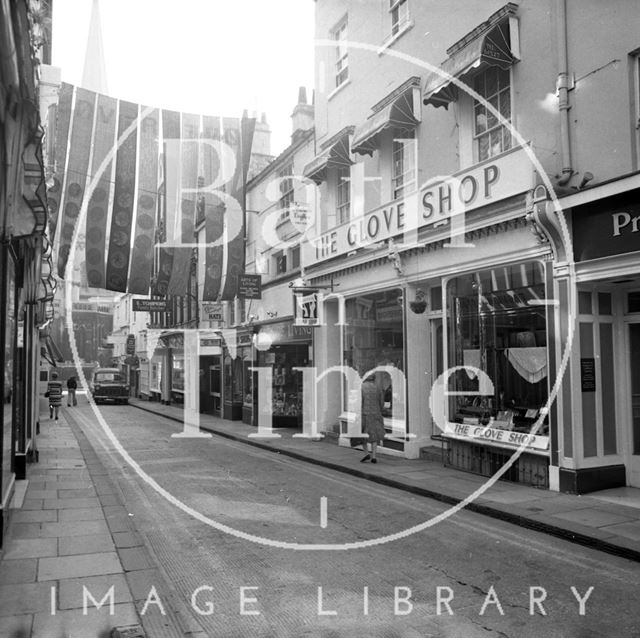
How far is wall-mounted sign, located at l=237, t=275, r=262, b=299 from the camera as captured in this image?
19.7m

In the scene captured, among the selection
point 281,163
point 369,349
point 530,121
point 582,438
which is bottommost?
point 582,438

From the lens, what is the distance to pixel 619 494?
28.1 feet

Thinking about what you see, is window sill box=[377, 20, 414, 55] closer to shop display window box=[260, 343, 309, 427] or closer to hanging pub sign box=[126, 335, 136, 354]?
shop display window box=[260, 343, 309, 427]

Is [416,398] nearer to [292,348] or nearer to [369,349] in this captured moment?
[369,349]

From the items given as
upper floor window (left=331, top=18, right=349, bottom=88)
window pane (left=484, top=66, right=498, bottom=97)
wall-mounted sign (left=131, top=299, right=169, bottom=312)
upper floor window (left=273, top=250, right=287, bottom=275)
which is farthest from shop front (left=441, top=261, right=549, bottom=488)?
wall-mounted sign (left=131, top=299, right=169, bottom=312)

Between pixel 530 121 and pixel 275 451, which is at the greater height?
pixel 530 121

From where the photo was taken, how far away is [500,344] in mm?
10555

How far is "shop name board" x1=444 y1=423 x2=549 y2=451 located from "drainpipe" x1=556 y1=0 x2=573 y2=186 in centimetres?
394

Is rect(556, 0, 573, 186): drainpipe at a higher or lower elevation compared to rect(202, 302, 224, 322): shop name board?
higher

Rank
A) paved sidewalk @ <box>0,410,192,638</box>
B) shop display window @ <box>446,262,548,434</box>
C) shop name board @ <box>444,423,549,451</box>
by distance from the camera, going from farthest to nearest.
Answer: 1. shop display window @ <box>446,262,548,434</box>
2. shop name board @ <box>444,423,549,451</box>
3. paved sidewalk @ <box>0,410,192,638</box>

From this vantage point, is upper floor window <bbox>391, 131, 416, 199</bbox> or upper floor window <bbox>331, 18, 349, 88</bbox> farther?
upper floor window <bbox>331, 18, 349, 88</bbox>

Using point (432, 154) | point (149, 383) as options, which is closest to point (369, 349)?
point (432, 154)

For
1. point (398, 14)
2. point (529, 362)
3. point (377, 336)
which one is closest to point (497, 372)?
point (529, 362)

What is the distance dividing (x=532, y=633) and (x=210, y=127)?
667 inches
